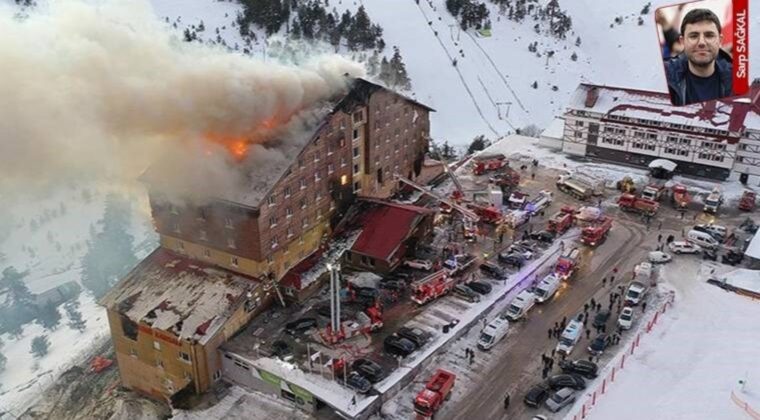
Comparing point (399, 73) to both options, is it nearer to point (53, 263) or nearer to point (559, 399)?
point (53, 263)

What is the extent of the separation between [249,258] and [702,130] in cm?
4278

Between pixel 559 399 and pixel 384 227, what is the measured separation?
17151 mm

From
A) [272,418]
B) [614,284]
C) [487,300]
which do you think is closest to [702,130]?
[614,284]

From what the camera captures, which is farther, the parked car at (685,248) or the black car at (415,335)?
the parked car at (685,248)

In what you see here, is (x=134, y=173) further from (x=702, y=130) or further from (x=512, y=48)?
(x=512, y=48)

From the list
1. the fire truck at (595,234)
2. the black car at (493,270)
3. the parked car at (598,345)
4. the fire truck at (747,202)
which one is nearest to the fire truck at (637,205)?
the fire truck at (595,234)

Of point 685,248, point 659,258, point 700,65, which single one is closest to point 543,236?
point 659,258

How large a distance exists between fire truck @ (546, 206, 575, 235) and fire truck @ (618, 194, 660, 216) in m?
5.17

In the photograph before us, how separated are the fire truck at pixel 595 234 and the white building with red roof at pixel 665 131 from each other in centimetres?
1633

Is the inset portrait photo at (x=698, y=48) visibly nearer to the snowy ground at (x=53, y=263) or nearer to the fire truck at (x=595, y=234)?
the fire truck at (x=595, y=234)

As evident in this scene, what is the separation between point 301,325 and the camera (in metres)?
39.7

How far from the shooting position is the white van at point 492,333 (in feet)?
127

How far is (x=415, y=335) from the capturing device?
38781mm

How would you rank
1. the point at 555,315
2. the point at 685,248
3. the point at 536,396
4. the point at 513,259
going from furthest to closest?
1. the point at 685,248
2. the point at 513,259
3. the point at 555,315
4. the point at 536,396
